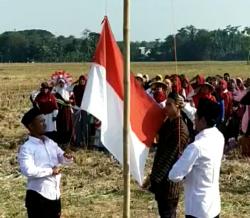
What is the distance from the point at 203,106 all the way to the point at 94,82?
129 cm

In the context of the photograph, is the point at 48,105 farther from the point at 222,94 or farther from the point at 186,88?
the point at 222,94

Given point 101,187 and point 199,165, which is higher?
point 199,165


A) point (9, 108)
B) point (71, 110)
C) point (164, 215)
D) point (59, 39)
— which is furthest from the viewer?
point (59, 39)


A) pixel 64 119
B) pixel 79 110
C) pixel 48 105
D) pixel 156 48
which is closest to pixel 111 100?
pixel 48 105

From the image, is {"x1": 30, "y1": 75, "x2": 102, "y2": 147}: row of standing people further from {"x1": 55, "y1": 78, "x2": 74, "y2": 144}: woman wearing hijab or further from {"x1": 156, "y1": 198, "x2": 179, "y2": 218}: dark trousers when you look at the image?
{"x1": 156, "y1": 198, "x2": 179, "y2": 218}: dark trousers

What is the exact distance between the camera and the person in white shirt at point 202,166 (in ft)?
16.5

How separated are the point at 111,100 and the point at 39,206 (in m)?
1.22

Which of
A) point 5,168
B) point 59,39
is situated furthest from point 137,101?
point 59,39

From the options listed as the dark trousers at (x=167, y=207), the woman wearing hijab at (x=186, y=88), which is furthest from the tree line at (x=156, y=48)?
the dark trousers at (x=167, y=207)

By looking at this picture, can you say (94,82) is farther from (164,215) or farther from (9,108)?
(9,108)

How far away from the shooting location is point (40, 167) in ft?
18.6

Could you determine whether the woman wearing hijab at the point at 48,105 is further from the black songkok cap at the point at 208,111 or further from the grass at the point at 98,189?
the black songkok cap at the point at 208,111

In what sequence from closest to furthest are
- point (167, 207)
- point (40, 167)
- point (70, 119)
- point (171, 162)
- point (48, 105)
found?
point (40, 167) → point (171, 162) → point (167, 207) → point (48, 105) → point (70, 119)

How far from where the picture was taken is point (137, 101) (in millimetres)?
6031
